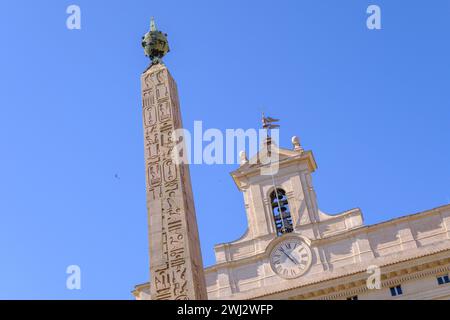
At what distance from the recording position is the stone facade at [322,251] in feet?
87.4

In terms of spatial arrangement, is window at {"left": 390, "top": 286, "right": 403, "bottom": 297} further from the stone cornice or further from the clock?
the clock

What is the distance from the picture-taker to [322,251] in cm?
2867

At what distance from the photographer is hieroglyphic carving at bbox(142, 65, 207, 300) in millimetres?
11508

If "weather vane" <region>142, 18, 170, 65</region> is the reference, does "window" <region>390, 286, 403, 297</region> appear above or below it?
below

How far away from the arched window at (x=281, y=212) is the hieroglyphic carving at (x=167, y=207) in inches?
655

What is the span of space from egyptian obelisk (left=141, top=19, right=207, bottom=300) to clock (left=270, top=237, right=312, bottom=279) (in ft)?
51.2

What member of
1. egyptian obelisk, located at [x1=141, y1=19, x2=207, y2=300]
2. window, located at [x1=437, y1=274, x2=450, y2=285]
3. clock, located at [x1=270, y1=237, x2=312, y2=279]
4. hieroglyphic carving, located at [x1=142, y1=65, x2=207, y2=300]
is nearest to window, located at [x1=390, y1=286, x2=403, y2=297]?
window, located at [x1=437, y1=274, x2=450, y2=285]

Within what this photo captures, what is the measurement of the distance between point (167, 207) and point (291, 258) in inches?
677

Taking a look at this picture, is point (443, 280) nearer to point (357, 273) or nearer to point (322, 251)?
point (357, 273)

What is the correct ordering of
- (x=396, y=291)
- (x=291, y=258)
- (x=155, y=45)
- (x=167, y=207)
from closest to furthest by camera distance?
(x=167, y=207) → (x=155, y=45) → (x=396, y=291) → (x=291, y=258)

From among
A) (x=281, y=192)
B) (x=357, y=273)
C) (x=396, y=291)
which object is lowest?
(x=396, y=291)

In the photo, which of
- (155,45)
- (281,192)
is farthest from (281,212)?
(155,45)
